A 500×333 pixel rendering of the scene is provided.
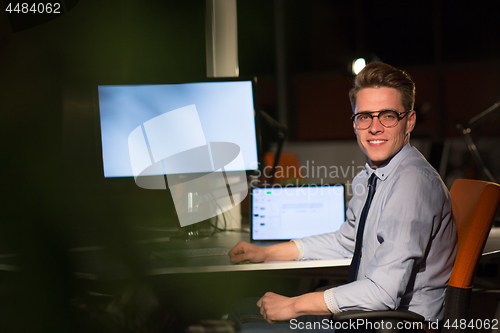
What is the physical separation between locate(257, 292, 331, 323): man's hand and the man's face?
1.53 feet

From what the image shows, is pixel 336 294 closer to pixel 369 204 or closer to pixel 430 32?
pixel 369 204

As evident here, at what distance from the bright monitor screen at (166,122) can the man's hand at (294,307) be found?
69cm

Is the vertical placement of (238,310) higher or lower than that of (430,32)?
lower

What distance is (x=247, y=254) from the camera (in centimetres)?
136

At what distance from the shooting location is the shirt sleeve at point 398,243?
945 millimetres

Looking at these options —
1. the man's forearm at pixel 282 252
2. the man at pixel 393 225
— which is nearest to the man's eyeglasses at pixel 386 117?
the man at pixel 393 225

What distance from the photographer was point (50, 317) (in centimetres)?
53

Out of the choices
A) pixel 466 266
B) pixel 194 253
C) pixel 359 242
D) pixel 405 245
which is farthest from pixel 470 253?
pixel 194 253

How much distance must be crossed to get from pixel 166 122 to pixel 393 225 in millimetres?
995

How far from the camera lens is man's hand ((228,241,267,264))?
135 cm

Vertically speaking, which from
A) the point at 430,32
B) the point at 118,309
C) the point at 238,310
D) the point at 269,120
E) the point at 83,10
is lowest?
the point at 238,310

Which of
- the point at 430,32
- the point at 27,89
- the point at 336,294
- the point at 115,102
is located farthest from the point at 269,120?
the point at 430,32

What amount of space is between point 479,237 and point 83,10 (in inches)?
44.0

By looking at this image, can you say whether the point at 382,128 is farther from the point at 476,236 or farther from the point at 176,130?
the point at 176,130
